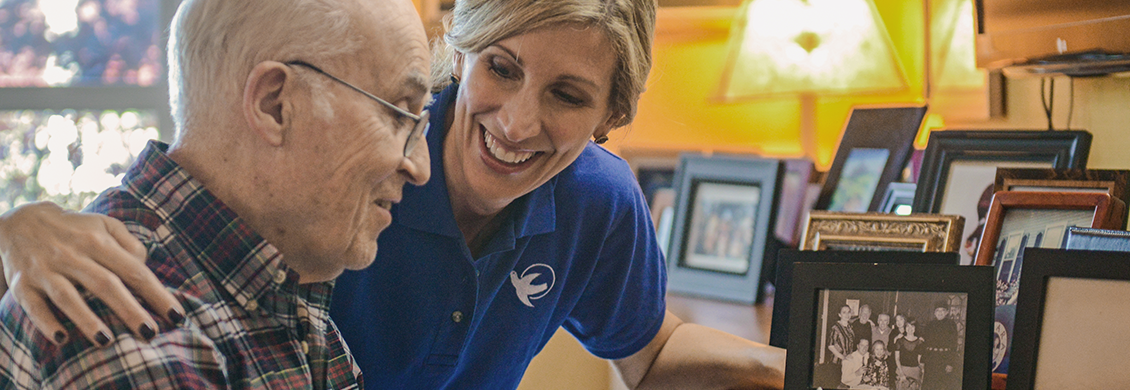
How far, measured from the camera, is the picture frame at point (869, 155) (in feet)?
5.36

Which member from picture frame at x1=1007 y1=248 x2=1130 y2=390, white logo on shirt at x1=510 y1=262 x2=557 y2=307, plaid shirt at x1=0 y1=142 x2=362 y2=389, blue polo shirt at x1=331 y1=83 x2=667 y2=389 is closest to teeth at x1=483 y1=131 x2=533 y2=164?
blue polo shirt at x1=331 y1=83 x2=667 y2=389

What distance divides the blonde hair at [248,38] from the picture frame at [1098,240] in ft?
2.58

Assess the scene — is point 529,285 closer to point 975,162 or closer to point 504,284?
point 504,284

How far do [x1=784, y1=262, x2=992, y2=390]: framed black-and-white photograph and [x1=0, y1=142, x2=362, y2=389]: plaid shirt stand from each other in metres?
0.53

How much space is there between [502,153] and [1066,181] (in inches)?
29.6

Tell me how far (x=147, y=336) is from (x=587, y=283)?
76cm

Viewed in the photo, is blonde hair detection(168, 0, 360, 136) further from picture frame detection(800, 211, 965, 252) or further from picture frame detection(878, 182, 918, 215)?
picture frame detection(878, 182, 918, 215)

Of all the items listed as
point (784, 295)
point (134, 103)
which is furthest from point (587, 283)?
point (134, 103)

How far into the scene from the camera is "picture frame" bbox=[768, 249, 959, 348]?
3.16ft

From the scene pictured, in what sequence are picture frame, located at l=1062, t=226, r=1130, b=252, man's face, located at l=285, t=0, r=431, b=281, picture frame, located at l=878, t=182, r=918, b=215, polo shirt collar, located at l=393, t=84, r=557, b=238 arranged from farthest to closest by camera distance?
picture frame, located at l=878, t=182, r=918, b=215, polo shirt collar, located at l=393, t=84, r=557, b=238, picture frame, located at l=1062, t=226, r=1130, b=252, man's face, located at l=285, t=0, r=431, b=281

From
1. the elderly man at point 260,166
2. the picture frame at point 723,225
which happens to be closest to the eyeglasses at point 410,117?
the elderly man at point 260,166

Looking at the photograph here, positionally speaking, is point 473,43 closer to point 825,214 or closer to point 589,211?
point 589,211

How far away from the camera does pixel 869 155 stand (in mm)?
1683

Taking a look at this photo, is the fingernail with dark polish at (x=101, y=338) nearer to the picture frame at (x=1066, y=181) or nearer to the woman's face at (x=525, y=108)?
the woman's face at (x=525, y=108)
